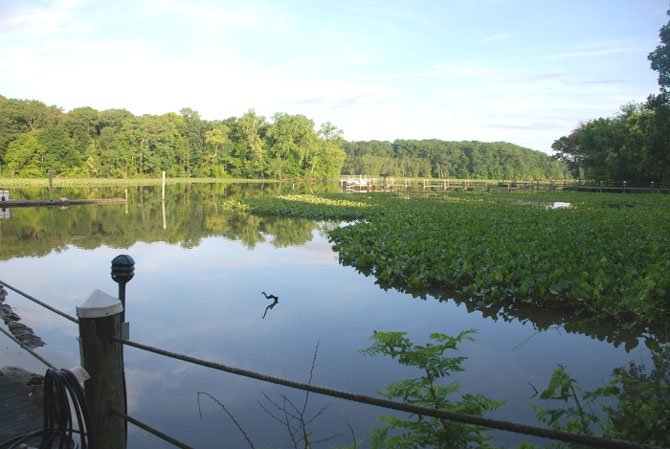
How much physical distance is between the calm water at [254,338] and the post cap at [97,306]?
248cm

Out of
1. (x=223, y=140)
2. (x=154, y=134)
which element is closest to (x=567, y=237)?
(x=154, y=134)

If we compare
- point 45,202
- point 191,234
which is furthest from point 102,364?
point 45,202

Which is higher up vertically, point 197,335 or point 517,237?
point 517,237

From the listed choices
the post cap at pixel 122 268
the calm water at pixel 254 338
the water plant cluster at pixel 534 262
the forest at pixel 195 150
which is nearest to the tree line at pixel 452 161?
the forest at pixel 195 150

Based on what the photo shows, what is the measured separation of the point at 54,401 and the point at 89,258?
11.4m

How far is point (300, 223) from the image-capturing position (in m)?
20.8

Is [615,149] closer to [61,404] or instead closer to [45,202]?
[45,202]

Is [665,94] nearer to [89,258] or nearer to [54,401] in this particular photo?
[89,258]

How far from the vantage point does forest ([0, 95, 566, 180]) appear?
54.8 meters

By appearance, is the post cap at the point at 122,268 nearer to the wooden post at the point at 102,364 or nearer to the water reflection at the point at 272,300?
the wooden post at the point at 102,364

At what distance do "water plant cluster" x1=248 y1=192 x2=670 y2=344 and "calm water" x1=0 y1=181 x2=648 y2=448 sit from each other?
0.66 meters

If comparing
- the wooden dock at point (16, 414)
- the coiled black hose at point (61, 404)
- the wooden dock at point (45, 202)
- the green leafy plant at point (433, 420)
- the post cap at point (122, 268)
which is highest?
the post cap at point (122, 268)

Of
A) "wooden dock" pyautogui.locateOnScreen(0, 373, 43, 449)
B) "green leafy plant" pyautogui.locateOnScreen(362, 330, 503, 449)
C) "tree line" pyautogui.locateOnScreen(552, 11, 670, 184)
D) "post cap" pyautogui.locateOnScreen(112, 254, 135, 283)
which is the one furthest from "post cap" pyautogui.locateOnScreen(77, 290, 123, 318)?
"tree line" pyautogui.locateOnScreen(552, 11, 670, 184)

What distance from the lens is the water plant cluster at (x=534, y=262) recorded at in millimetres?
7191
